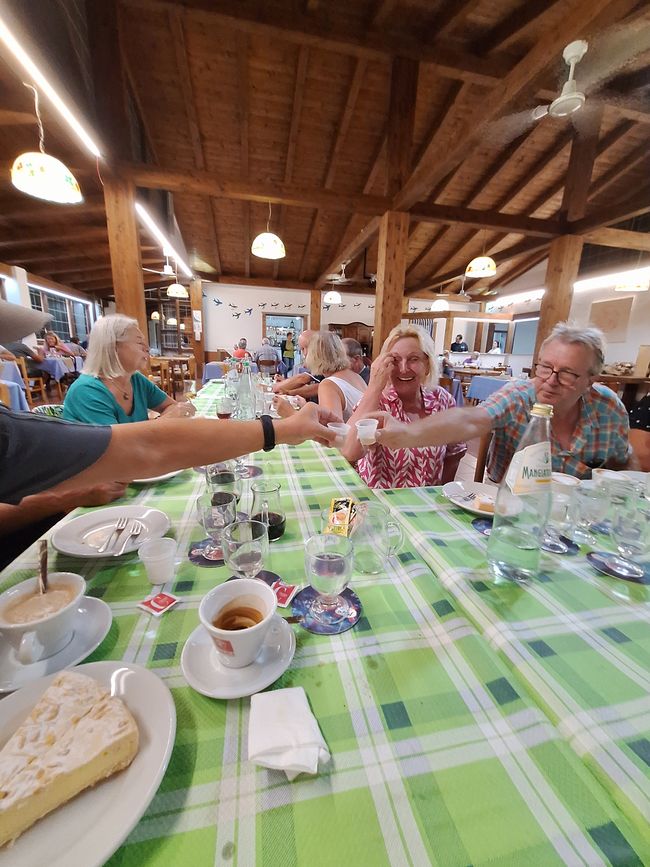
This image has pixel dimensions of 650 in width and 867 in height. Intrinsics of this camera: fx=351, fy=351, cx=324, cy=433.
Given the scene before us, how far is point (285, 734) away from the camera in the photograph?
0.48 m

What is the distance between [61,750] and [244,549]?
418 millimetres

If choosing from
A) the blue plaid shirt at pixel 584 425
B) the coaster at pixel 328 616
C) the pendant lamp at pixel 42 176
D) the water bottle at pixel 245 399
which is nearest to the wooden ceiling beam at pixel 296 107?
the pendant lamp at pixel 42 176

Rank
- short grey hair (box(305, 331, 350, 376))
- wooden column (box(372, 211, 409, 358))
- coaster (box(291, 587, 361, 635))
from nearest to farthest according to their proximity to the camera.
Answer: coaster (box(291, 587, 361, 635)) → short grey hair (box(305, 331, 350, 376)) → wooden column (box(372, 211, 409, 358))

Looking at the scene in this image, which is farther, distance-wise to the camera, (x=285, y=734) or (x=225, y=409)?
(x=225, y=409)

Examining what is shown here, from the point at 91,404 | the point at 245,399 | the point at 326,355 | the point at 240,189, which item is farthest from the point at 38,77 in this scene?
the point at 326,355

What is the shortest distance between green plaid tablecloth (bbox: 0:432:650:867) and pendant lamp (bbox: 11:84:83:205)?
11.9 feet

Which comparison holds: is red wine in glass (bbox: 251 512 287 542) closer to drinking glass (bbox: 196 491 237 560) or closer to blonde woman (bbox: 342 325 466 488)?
drinking glass (bbox: 196 491 237 560)

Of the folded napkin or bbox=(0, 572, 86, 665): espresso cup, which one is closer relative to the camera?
the folded napkin

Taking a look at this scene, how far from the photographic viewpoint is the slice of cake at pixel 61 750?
1.25ft

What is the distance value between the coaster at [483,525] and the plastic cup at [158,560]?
2.75 ft

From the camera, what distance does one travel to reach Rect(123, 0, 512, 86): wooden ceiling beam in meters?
3.13

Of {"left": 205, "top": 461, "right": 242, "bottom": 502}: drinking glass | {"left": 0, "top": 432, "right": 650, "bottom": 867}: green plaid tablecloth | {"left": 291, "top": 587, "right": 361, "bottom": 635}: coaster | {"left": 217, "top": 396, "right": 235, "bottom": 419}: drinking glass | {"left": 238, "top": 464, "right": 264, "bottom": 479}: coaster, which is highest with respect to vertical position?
{"left": 217, "top": 396, "right": 235, "bottom": 419}: drinking glass

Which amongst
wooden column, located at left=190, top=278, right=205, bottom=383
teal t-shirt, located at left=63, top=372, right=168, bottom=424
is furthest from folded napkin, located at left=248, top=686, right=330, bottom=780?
wooden column, located at left=190, top=278, right=205, bottom=383

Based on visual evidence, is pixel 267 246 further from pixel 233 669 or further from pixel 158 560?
pixel 233 669
